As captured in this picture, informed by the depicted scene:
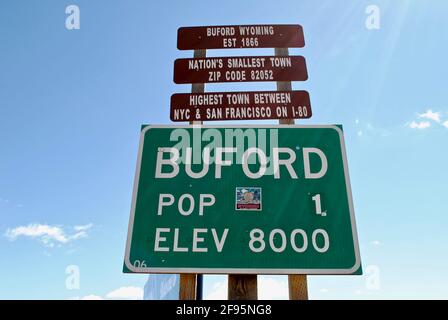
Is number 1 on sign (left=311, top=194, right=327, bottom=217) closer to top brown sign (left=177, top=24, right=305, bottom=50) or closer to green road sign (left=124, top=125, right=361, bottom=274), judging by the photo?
green road sign (left=124, top=125, right=361, bottom=274)

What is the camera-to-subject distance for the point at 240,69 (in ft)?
14.9

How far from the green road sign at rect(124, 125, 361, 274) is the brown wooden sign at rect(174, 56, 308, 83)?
131cm

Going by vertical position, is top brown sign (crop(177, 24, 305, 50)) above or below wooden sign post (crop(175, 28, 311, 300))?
above

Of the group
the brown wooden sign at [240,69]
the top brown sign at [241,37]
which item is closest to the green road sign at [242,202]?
the brown wooden sign at [240,69]

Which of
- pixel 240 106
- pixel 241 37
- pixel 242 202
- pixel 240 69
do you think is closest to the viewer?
pixel 242 202

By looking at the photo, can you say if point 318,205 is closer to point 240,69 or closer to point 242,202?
point 242,202

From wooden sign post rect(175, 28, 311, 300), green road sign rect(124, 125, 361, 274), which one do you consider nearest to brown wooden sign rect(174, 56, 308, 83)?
green road sign rect(124, 125, 361, 274)

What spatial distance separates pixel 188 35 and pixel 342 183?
10.5ft

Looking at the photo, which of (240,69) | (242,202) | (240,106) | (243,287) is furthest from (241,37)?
(243,287)

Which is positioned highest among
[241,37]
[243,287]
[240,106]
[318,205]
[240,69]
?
[241,37]

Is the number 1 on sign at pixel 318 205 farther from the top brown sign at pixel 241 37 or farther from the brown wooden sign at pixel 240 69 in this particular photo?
the top brown sign at pixel 241 37

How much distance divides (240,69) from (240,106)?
68 cm

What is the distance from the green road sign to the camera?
2.69 m

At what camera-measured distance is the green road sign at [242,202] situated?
8.83 feet
